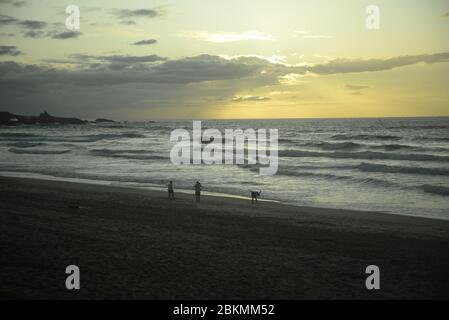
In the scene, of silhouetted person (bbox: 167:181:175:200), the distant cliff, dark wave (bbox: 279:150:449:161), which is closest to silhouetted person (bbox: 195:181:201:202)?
silhouetted person (bbox: 167:181:175:200)

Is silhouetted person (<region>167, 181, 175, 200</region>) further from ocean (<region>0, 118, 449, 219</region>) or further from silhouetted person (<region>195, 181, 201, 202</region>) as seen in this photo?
ocean (<region>0, 118, 449, 219</region>)

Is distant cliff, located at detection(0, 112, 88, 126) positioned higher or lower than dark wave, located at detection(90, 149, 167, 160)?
higher

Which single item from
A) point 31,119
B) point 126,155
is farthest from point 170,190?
point 31,119

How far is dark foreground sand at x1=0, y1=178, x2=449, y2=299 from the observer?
27.5ft

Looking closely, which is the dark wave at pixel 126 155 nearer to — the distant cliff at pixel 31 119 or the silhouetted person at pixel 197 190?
the silhouetted person at pixel 197 190

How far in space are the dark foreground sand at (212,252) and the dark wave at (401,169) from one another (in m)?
16.5

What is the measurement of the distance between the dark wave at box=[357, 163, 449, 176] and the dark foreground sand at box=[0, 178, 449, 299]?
1654cm

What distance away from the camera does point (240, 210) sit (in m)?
18.3

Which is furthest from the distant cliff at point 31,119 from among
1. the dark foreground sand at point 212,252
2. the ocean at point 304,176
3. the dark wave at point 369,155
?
the dark foreground sand at point 212,252

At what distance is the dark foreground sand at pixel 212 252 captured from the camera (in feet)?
Answer: 27.5

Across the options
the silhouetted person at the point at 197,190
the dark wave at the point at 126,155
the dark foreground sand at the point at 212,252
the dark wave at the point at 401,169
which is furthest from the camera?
the dark wave at the point at 126,155

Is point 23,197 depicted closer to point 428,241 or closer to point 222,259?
point 222,259

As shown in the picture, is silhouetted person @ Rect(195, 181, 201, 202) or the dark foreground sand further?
silhouetted person @ Rect(195, 181, 201, 202)
